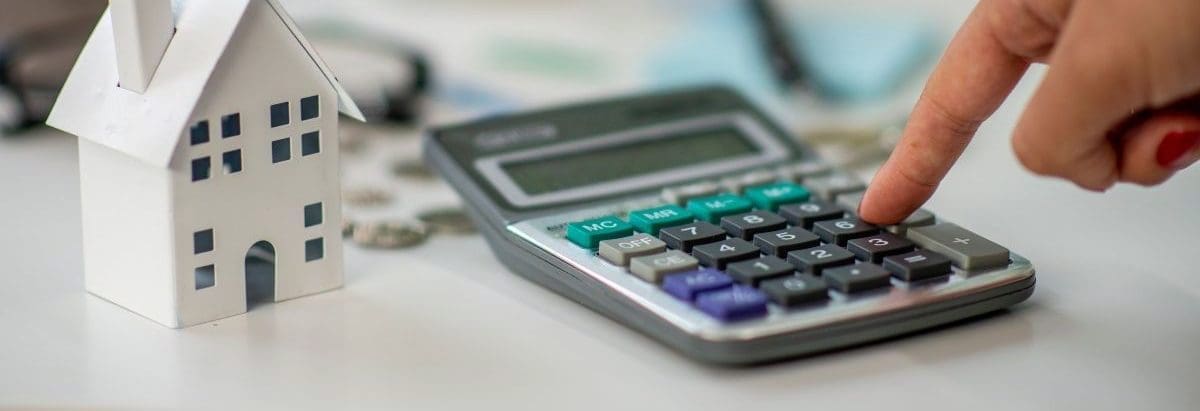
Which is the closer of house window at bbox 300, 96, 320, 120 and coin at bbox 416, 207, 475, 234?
house window at bbox 300, 96, 320, 120

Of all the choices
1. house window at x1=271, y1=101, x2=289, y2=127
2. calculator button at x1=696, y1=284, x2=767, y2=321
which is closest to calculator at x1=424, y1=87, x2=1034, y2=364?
calculator button at x1=696, y1=284, x2=767, y2=321

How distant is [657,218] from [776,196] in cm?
6

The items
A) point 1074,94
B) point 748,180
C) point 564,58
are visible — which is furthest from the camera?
point 564,58

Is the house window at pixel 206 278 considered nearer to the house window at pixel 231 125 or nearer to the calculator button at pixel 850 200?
the house window at pixel 231 125

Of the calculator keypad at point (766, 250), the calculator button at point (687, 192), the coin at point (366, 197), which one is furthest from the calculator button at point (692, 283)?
the coin at point (366, 197)

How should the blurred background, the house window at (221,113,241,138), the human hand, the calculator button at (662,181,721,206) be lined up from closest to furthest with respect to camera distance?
the human hand < the house window at (221,113,241,138) < the calculator button at (662,181,721,206) < the blurred background

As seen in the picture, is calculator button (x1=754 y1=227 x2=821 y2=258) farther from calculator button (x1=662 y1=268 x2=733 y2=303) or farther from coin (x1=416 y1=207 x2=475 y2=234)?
coin (x1=416 y1=207 x2=475 y2=234)

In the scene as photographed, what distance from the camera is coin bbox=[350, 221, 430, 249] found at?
627mm

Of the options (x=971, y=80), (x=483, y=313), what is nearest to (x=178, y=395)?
(x=483, y=313)

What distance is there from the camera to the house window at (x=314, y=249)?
55 cm

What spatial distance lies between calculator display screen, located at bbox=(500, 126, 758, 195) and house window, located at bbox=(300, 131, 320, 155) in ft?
0.36

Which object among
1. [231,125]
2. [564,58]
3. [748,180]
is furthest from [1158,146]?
[564,58]

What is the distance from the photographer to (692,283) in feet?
1.62

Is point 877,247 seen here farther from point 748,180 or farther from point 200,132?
point 200,132
